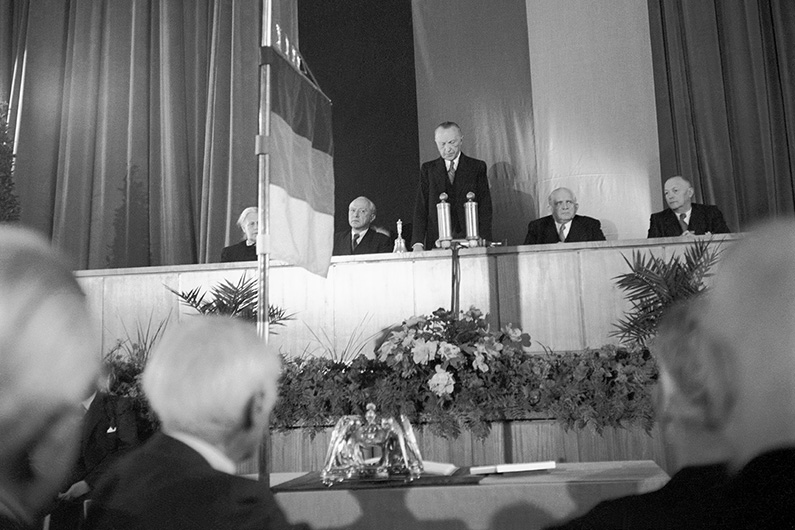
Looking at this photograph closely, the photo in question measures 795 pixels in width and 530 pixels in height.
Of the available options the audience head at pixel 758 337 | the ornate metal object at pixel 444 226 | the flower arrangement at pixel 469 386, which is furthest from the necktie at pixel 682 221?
the audience head at pixel 758 337

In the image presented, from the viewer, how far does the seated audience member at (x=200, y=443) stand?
1266mm

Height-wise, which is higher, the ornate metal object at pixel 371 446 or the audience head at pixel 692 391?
the audience head at pixel 692 391

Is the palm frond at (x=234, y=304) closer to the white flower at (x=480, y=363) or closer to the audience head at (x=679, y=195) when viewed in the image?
the white flower at (x=480, y=363)

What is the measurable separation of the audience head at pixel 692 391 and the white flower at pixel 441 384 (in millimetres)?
3076

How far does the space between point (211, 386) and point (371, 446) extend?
1.15 m

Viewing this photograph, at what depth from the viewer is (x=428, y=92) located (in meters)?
9.04

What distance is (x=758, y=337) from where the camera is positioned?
0.93m

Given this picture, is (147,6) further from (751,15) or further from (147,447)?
(147,447)

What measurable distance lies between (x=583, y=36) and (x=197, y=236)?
4286 mm

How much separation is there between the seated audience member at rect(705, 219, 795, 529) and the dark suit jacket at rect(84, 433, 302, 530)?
65 cm

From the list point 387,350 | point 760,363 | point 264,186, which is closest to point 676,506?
point 760,363

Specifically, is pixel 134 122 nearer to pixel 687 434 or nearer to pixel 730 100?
pixel 730 100

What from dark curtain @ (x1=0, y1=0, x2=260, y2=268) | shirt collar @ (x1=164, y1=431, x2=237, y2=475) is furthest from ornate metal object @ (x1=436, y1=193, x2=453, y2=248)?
shirt collar @ (x1=164, y1=431, x2=237, y2=475)

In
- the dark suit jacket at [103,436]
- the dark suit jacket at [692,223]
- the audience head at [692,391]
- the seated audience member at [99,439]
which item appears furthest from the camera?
the dark suit jacket at [692,223]
